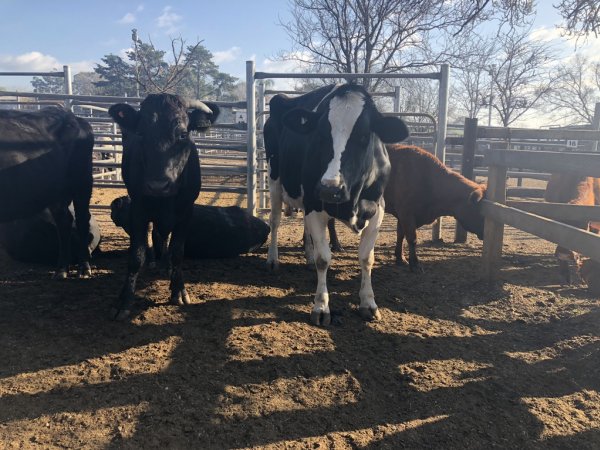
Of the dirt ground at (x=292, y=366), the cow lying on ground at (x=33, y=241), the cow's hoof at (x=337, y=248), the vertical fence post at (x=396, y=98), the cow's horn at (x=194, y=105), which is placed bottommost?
the dirt ground at (x=292, y=366)

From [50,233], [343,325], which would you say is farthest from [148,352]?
[50,233]

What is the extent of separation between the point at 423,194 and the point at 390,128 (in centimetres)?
252

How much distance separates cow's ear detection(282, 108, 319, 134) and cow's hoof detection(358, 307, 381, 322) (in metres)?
1.82

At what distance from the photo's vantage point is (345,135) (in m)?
3.79

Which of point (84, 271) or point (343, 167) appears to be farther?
point (84, 271)

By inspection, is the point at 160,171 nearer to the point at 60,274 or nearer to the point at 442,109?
the point at 60,274

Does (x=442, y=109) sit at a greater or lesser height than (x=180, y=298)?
greater

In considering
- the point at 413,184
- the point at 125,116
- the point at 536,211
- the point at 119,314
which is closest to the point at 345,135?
the point at 125,116

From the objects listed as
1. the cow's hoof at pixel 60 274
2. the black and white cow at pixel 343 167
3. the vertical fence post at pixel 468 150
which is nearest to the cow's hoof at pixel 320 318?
the black and white cow at pixel 343 167

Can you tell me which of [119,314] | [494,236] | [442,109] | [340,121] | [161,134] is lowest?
[119,314]

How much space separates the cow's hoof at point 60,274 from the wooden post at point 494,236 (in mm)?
4978

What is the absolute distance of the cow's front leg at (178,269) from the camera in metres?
4.39

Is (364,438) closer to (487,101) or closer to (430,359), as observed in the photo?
(430,359)

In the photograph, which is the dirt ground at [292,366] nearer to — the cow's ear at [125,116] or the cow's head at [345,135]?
the cow's head at [345,135]
